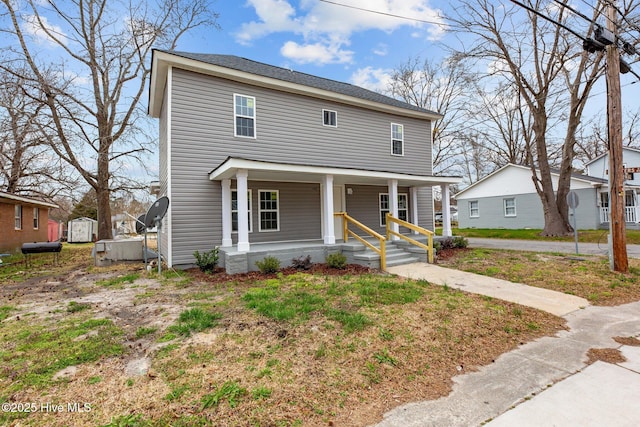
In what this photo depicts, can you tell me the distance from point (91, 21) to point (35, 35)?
2.47 m

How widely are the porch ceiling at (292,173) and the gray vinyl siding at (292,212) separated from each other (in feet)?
1.07

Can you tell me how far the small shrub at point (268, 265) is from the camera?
764 cm

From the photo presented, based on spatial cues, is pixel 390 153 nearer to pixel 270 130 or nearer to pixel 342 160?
pixel 342 160

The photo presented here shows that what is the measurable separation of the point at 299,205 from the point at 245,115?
345 cm

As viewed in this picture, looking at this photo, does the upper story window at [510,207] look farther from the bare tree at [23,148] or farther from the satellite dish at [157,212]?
the bare tree at [23,148]

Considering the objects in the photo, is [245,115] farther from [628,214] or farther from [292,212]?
[628,214]

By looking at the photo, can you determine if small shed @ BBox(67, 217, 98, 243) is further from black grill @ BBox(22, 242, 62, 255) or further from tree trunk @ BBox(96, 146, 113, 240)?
black grill @ BBox(22, 242, 62, 255)

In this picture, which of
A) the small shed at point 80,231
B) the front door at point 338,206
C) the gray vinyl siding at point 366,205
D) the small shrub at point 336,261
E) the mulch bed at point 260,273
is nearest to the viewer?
the mulch bed at point 260,273

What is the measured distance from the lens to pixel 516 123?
25641 mm

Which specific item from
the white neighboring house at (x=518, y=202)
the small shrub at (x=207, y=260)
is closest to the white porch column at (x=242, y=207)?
the small shrub at (x=207, y=260)

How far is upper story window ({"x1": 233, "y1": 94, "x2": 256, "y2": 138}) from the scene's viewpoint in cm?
966

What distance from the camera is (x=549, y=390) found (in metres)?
2.78

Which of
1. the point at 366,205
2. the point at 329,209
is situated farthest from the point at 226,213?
the point at 366,205

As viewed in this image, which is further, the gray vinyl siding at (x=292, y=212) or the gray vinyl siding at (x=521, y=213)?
the gray vinyl siding at (x=521, y=213)
